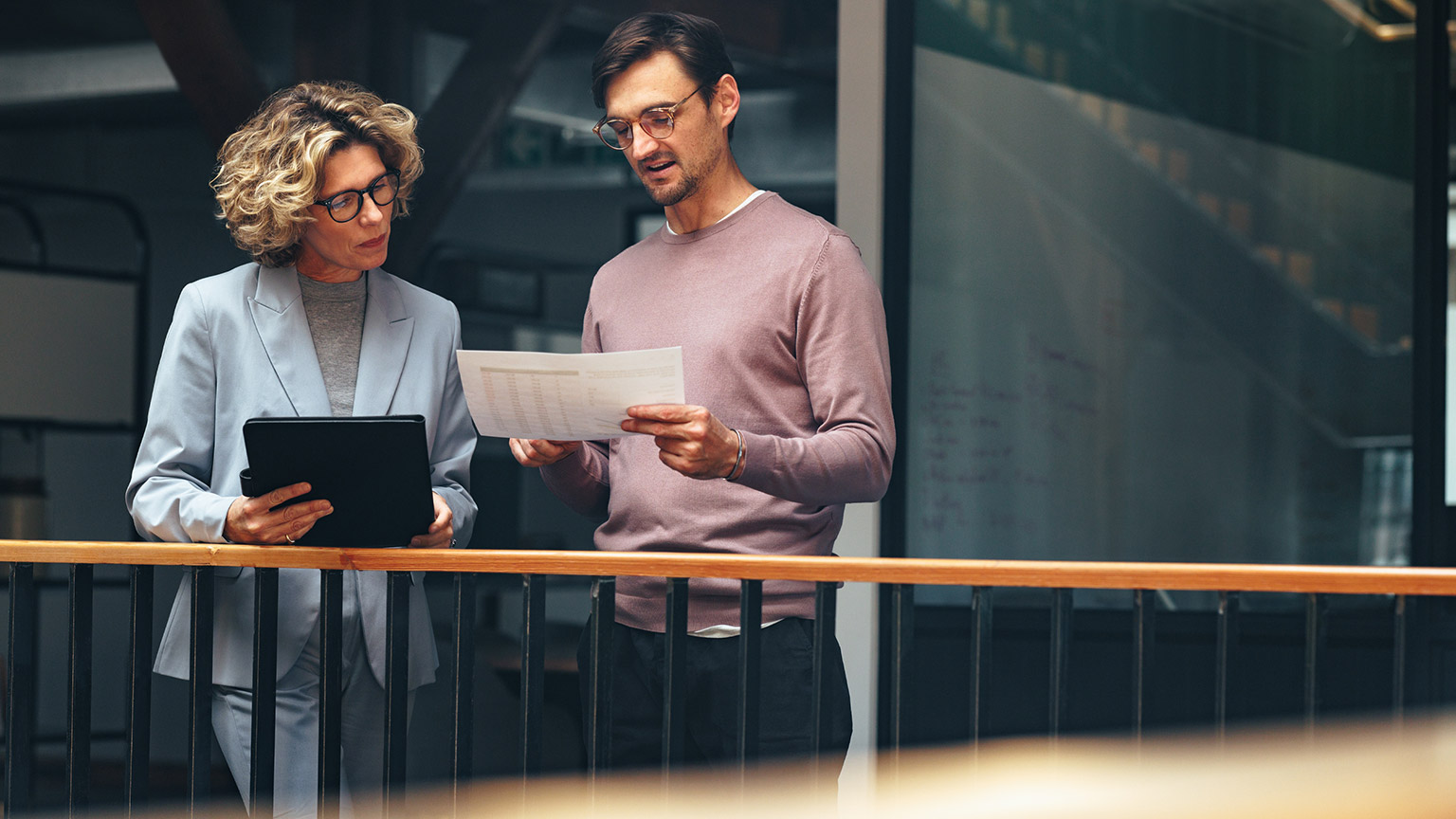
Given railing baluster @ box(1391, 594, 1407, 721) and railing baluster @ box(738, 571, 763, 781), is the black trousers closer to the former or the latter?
railing baluster @ box(738, 571, 763, 781)

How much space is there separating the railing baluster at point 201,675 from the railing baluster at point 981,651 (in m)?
1.13

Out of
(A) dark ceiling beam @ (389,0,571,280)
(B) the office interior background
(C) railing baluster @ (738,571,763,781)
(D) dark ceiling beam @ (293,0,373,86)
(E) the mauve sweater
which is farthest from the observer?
(D) dark ceiling beam @ (293,0,373,86)

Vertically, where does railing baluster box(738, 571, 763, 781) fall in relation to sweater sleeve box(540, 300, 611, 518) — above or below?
below

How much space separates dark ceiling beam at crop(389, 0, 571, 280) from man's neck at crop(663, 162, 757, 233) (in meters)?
2.40

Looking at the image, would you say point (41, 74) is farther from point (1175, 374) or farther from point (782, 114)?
point (1175, 374)

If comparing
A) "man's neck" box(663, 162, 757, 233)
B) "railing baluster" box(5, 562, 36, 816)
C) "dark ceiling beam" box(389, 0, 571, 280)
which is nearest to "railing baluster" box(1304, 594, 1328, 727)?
"man's neck" box(663, 162, 757, 233)

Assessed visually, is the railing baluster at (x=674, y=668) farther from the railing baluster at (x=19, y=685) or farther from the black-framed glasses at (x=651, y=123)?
the railing baluster at (x=19, y=685)

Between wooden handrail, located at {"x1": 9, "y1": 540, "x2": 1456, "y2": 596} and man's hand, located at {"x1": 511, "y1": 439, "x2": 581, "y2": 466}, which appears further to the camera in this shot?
man's hand, located at {"x1": 511, "y1": 439, "x2": 581, "y2": 466}

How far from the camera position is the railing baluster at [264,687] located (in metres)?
2.00

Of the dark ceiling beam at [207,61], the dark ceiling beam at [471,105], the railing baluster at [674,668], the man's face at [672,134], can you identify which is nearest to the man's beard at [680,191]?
the man's face at [672,134]

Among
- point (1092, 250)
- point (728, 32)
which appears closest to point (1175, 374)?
point (1092, 250)

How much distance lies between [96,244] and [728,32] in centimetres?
587

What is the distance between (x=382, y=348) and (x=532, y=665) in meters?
0.55

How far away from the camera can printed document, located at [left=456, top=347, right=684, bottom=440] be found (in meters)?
1.77
